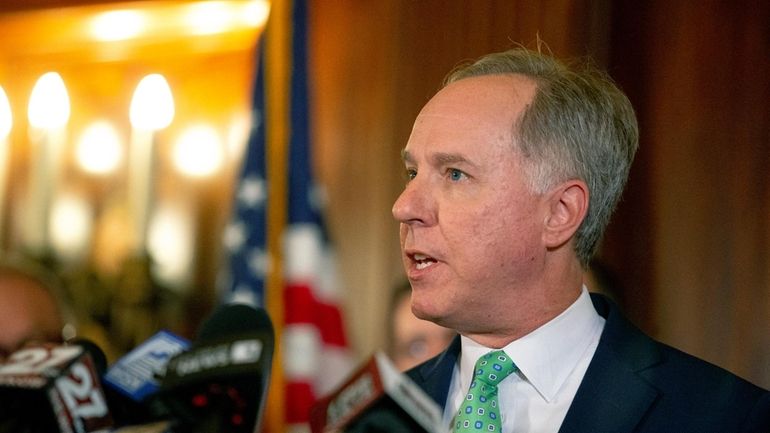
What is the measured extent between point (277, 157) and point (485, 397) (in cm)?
247

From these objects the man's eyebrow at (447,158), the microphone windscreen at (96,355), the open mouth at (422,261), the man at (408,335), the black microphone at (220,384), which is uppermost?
the man's eyebrow at (447,158)

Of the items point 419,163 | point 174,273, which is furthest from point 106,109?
point 419,163

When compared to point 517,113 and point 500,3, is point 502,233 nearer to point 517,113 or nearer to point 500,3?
point 517,113

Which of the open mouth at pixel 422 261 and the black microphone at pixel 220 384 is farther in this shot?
the open mouth at pixel 422 261

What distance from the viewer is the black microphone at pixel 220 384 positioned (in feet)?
3.76

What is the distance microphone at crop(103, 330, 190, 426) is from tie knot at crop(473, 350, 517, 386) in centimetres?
56

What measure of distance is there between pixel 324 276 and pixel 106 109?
4.58ft

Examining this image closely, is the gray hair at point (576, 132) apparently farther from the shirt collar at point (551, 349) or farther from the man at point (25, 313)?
the man at point (25, 313)

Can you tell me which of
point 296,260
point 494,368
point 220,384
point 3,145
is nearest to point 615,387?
point 494,368

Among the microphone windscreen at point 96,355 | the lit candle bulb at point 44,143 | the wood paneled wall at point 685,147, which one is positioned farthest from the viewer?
the lit candle bulb at point 44,143

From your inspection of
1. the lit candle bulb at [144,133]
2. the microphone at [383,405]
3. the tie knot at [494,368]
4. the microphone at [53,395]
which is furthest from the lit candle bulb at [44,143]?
the microphone at [383,405]

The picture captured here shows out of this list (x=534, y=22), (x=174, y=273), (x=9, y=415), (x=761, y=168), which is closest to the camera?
(x=9, y=415)

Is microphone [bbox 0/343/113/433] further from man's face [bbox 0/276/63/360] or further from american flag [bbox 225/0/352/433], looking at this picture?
american flag [bbox 225/0/352/433]

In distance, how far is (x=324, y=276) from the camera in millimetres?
4031
